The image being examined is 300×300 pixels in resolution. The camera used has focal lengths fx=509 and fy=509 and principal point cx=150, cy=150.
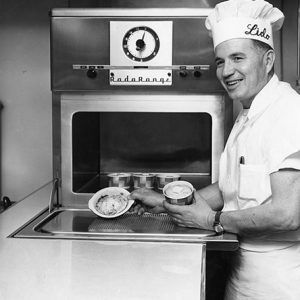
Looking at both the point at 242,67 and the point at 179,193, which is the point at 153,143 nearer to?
the point at 179,193

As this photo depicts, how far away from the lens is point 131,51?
1814 millimetres

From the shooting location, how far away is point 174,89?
71.8 inches

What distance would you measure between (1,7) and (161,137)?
1.05m

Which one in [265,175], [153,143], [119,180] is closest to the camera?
[265,175]

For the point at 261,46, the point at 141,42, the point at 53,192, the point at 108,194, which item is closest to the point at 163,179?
the point at 108,194

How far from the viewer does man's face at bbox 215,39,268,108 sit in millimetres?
1601

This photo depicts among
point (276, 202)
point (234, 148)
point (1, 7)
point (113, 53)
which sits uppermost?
point (1, 7)

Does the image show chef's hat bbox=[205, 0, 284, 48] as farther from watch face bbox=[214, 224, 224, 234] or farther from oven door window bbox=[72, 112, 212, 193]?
oven door window bbox=[72, 112, 212, 193]

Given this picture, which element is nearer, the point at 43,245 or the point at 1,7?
the point at 43,245

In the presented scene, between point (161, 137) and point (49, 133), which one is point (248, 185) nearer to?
point (161, 137)

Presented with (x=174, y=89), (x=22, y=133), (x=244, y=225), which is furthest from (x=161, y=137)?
(x=244, y=225)

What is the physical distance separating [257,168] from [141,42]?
625 mm

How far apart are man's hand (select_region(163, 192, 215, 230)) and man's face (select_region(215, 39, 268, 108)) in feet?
1.25

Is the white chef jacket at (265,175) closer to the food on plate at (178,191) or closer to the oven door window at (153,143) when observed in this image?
the food on plate at (178,191)
